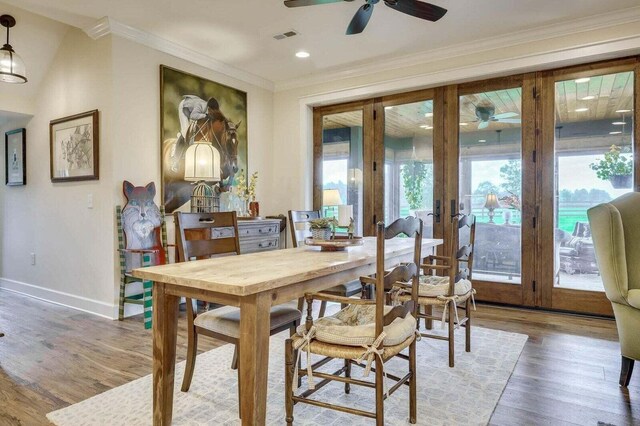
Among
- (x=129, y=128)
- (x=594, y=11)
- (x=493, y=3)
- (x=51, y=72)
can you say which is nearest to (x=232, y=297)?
(x=129, y=128)

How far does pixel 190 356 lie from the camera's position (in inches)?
83.9

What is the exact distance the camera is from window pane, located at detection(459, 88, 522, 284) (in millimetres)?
4094

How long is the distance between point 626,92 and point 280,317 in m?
3.74

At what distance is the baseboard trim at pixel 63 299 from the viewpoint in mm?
3662

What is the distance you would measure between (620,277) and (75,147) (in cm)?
458

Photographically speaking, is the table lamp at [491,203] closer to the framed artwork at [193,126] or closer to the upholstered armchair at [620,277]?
the upholstered armchair at [620,277]

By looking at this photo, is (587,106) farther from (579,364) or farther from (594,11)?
(579,364)

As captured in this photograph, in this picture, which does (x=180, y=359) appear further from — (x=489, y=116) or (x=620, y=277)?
(x=489, y=116)

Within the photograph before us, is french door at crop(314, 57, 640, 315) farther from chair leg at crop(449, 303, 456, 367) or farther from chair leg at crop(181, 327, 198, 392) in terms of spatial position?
chair leg at crop(181, 327, 198, 392)

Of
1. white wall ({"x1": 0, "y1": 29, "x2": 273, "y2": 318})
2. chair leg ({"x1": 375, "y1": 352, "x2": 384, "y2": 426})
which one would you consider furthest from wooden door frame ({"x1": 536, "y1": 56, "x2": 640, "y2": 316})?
white wall ({"x1": 0, "y1": 29, "x2": 273, "y2": 318})

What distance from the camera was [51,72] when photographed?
432 centimetres

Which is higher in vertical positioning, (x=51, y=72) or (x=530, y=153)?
(x=51, y=72)

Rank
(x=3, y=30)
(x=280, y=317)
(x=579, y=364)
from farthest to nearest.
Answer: (x=3, y=30), (x=579, y=364), (x=280, y=317)

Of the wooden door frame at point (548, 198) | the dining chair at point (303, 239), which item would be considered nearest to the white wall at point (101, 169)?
the dining chair at point (303, 239)
